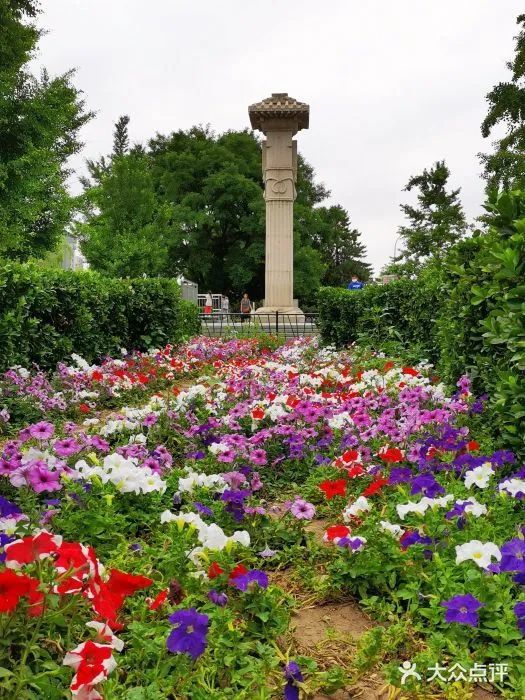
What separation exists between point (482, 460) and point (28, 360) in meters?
5.08

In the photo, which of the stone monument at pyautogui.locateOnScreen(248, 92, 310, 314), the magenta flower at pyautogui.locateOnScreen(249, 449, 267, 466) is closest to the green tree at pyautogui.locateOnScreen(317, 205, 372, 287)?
the stone monument at pyautogui.locateOnScreen(248, 92, 310, 314)

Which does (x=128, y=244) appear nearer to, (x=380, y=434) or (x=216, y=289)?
(x=216, y=289)

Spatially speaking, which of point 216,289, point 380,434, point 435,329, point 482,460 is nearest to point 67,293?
point 435,329

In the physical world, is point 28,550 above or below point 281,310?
below

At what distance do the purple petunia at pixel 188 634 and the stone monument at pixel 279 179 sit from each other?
1772cm

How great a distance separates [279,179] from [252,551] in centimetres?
1779

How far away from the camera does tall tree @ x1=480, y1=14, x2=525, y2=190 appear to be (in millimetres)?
24781

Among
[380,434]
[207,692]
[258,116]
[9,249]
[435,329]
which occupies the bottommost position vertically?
[207,692]

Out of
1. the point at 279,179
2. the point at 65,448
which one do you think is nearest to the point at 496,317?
the point at 65,448

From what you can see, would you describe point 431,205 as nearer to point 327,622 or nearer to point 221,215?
point 221,215

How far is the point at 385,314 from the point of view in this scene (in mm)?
10273

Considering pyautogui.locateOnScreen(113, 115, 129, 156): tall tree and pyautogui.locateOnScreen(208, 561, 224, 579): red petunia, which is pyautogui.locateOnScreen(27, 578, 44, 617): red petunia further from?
pyautogui.locateOnScreen(113, 115, 129, 156): tall tree

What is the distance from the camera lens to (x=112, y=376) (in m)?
6.93

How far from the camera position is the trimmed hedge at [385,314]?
7.91m
